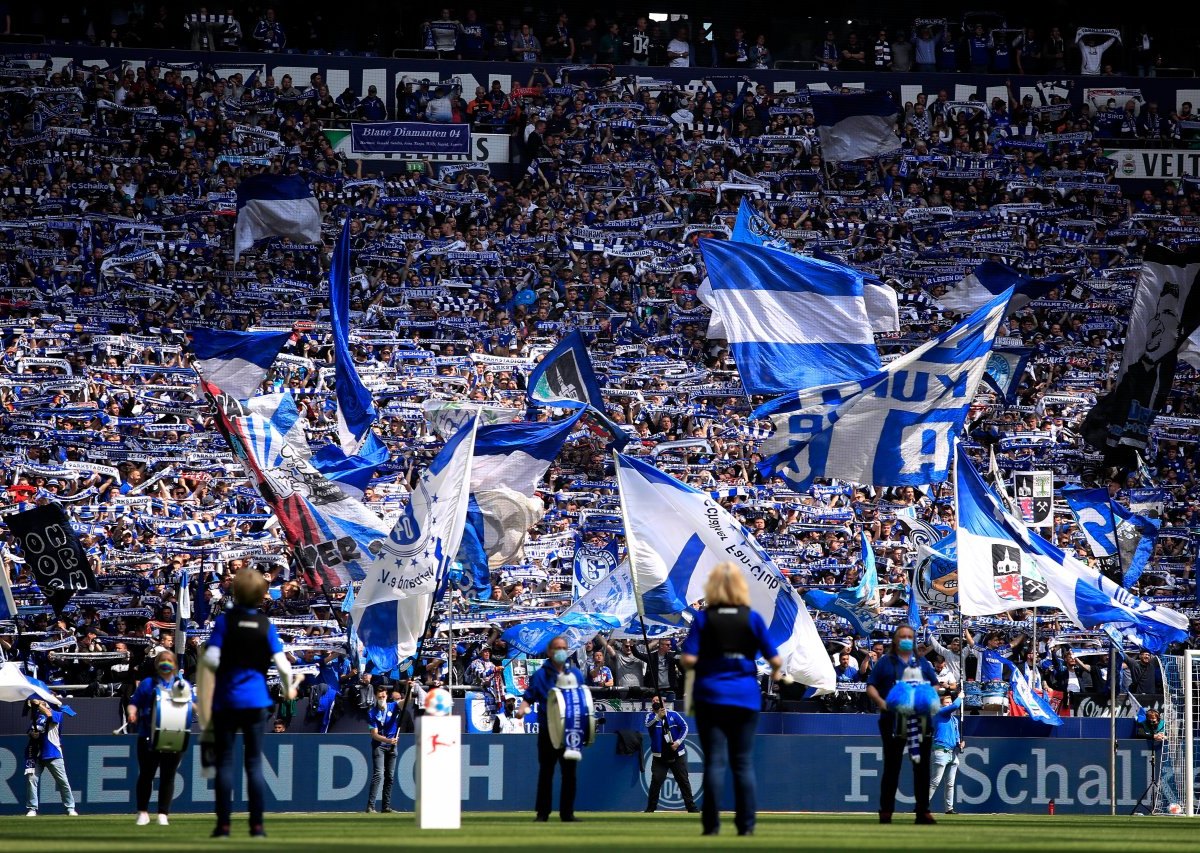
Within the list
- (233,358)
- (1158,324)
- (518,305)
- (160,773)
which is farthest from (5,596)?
(1158,324)

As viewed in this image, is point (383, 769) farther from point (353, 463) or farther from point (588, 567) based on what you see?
point (353, 463)

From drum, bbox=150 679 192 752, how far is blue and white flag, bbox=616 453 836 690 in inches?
222

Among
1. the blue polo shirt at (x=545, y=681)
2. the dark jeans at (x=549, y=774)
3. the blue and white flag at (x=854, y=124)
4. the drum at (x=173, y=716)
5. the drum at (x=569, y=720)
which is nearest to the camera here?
the drum at (x=569, y=720)

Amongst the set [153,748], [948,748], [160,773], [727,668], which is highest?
[727,668]

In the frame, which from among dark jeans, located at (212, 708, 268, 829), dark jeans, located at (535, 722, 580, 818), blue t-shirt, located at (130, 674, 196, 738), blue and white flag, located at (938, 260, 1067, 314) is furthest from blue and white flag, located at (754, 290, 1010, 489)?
dark jeans, located at (212, 708, 268, 829)

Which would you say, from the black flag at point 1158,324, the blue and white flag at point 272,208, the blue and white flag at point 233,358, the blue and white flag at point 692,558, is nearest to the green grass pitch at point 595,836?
the blue and white flag at point 692,558

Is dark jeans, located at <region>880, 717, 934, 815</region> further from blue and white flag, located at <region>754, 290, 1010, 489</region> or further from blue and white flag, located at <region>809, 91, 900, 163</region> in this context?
blue and white flag, located at <region>809, 91, 900, 163</region>

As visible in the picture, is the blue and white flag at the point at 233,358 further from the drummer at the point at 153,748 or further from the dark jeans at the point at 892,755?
the dark jeans at the point at 892,755

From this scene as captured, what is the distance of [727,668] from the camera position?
13.0m

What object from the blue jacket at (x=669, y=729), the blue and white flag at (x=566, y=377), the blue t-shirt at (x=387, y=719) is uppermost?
the blue and white flag at (x=566, y=377)

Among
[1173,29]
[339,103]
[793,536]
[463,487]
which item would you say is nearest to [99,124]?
[339,103]

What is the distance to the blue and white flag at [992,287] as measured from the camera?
107ft

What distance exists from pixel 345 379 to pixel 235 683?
1530 cm

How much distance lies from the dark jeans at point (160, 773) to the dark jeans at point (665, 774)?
6.24 m
